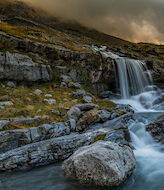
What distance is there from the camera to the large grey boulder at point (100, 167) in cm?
598

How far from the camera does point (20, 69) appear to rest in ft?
69.9

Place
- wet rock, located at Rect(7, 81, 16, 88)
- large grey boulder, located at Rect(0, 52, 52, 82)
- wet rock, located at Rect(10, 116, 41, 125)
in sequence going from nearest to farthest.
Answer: wet rock, located at Rect(10, 116, 41, 125) < wet rock, located at Rect(7, 81, 16, 88) < large grey boulder, located at Rect(0, 52, 52, 82)

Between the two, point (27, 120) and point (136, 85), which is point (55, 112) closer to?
point (27, 120)

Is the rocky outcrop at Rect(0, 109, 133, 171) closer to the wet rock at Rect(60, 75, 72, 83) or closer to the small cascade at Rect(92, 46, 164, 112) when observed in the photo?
the wet rock at Rect(60, 75, 72, 83)

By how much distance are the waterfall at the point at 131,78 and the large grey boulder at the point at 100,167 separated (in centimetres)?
2777

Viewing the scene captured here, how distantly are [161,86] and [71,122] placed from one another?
34.4 meters

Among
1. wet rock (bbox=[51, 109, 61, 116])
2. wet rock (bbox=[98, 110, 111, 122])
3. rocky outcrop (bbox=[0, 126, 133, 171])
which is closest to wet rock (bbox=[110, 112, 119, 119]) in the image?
wet rock (bbox=[98, 110, 111, 122])

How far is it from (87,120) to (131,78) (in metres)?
27.0

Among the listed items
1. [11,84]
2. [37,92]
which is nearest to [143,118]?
[37,92]

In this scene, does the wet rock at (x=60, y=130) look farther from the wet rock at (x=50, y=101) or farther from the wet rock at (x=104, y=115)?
the wet rock at (x=50, y=101)

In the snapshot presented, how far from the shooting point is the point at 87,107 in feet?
51.7

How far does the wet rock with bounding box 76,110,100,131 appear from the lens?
42.6 feet

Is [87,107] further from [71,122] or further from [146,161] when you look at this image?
[146,161]

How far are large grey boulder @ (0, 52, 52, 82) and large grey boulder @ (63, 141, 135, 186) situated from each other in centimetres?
1789
